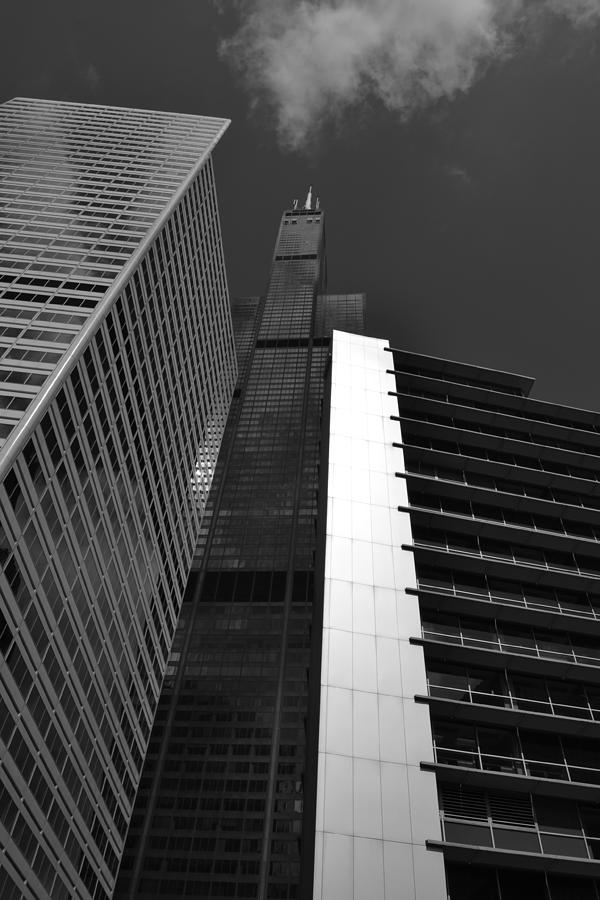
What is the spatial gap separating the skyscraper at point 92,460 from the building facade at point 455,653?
31.3 m

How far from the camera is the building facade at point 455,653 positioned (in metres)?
30.0

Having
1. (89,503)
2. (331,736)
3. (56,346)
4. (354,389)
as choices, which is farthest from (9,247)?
(331,736)

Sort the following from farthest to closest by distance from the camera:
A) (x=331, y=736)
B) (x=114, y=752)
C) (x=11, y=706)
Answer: (x=114, y=752) < (x=11, y=706) < (x=331, y=736)

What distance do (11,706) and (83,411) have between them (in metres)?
29.8

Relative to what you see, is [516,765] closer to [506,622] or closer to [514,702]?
[514,702]

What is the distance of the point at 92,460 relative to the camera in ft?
259

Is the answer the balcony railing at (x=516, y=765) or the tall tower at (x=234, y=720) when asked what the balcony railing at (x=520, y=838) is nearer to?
the balcony railing at (x=516, y=765)

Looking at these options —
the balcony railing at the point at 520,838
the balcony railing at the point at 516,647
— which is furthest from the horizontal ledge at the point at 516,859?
the balcony railing at the point at 516,647

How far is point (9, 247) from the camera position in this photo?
316 ft

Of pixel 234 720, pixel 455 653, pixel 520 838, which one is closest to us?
pixel 520 838

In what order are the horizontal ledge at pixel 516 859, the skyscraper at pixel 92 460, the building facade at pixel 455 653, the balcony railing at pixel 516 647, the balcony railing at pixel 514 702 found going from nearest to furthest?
the horizontal ledge at pixel 516 859, the building facade at pixel 455 653, the balcony railing at pixel 514 702, the balcony railing at pixel 516 647, the skyscraper at pixel 92 460

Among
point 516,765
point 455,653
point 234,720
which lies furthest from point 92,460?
point 234,720

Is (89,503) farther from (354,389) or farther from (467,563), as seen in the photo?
(467,563)

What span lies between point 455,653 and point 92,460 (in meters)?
51.6
